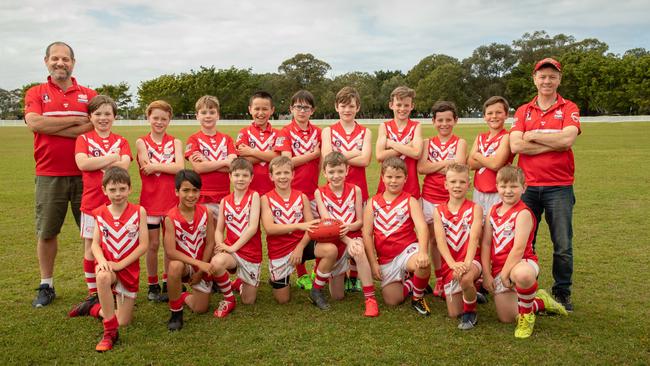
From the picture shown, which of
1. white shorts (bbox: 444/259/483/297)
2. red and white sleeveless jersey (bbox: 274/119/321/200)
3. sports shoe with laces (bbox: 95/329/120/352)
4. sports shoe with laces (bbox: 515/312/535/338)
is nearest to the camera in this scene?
sports shoe with laces (bbox: 95/329/120/352)

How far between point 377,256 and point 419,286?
833 mm

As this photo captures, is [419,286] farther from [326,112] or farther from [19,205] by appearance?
[326,112]

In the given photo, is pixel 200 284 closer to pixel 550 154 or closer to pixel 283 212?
pixel 283 212

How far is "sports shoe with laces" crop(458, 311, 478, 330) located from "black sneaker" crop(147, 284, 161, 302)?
292 cm

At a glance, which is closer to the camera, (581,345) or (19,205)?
(581,345)

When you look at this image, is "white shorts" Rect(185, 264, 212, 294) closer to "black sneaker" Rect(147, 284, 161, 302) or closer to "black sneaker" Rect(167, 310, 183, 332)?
"black sneaker" Rect(167, 310, 183, 332)

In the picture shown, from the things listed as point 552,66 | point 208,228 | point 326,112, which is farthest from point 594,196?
point 326,112

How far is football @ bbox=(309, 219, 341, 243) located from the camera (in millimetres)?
4742

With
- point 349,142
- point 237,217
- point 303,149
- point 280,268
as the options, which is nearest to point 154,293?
point 237,217

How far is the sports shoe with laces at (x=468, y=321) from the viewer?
4168 mm

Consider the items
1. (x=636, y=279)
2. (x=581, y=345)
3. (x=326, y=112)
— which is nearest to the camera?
(x=581, y=345)

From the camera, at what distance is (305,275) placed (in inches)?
218

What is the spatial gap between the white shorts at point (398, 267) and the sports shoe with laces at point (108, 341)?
2410 mm

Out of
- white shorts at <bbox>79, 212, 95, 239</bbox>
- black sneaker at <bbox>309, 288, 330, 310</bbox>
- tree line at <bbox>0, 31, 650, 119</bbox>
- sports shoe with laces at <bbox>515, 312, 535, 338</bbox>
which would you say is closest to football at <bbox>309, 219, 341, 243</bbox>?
black sneaker at <bbox>309, 288, 330, 310</bbox>
